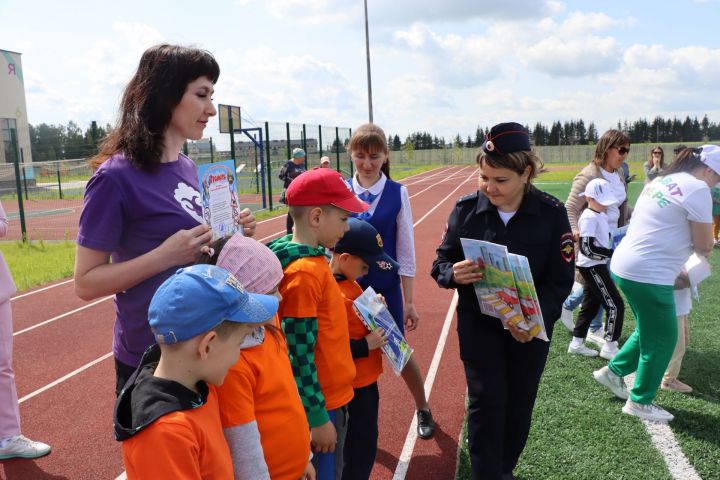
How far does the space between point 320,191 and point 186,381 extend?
103 centimetres

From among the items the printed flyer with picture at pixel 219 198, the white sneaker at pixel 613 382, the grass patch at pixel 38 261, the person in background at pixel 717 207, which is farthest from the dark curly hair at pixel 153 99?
the person in background at pixel 717 207

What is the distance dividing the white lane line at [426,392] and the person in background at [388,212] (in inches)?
4.6

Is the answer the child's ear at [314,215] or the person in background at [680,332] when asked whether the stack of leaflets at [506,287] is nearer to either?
the child's ear at [314,215]

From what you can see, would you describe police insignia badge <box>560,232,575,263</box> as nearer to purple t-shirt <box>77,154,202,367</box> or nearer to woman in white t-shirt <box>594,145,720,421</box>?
woman in white t-shirt <box>594,145,720,421</box>

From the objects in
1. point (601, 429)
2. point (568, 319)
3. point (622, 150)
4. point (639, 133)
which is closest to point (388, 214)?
point (601, 429)

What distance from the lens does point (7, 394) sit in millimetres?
3656

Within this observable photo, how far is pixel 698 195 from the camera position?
3.52m

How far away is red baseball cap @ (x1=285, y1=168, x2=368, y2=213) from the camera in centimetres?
227

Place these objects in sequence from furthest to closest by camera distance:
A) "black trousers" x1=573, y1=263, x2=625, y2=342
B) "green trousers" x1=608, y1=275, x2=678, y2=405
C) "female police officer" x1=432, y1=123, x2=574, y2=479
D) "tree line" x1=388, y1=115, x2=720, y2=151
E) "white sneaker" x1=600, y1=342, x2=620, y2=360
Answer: "tree line" x1=388, y1=115, x2=720, y2=151 → "white sneaker" x1=600, y1=342, x2=620, y2=360 → "black trousers" x1=573, y1=263, x2=625, y2=342 → "green trousers" x1=608, y1=275, x2=678, y2=405 → "female police officer" x1=432, y1=123, x2=574, y2=479

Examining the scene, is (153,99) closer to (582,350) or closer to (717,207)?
(582,350)

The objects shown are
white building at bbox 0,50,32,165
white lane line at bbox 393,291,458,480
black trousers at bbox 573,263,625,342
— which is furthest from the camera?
white building at bbox 0,50,32,165

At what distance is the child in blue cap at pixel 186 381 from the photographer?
1353mm

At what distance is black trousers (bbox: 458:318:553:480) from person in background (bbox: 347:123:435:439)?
2.26 feet

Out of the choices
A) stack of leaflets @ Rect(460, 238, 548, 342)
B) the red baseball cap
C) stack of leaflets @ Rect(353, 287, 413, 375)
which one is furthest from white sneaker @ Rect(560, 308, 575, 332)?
the red baseball cap
